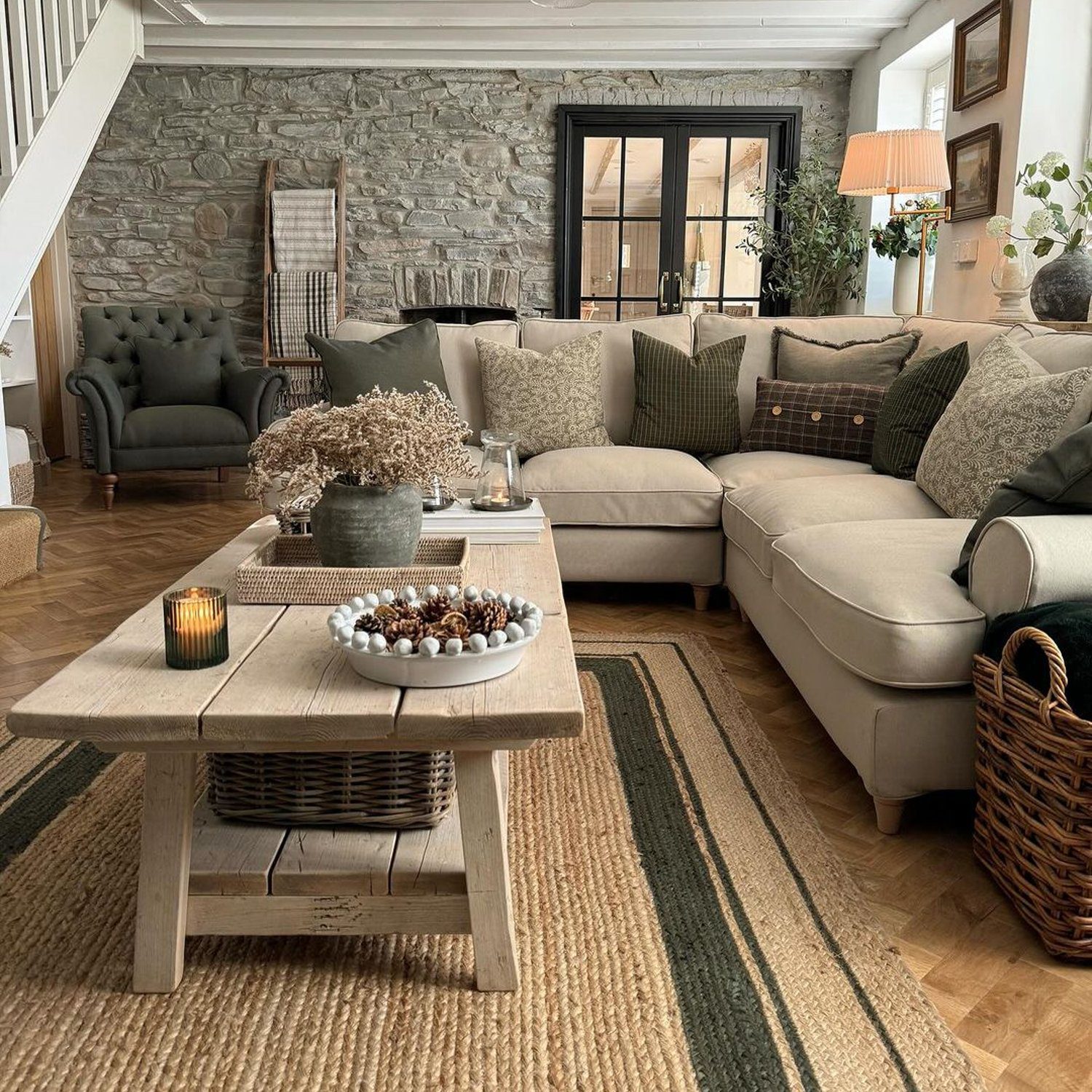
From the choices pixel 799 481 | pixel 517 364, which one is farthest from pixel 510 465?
pixel 517 364

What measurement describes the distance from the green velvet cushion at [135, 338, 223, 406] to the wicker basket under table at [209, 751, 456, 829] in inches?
178

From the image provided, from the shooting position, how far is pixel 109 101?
4.70 metres

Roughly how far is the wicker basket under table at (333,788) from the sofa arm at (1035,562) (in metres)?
1.00

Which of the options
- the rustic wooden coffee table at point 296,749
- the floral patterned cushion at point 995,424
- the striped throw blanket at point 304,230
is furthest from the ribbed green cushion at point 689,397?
the striped throw blanket at point 304,230

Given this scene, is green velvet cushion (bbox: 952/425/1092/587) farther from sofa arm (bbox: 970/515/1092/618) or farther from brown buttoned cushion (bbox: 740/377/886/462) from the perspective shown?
brown buttoned cushion (bbox: 740/377/886/462)

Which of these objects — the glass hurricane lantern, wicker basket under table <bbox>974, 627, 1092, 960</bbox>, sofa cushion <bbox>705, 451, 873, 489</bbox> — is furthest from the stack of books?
sofa cushion <bbox>705, 451, 873, 489</bbox>

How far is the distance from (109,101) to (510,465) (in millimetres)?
3397

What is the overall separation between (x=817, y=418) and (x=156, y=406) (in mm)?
3702

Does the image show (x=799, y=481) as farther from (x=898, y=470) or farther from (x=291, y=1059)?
(x=291, y=1059)

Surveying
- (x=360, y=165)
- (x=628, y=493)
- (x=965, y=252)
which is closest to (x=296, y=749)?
(x=628, y=493)

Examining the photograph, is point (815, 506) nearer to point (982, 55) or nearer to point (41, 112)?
point (982, 55)

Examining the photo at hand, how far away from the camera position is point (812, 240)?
20.9 ft

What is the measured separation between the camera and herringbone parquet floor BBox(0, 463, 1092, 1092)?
1451 mm

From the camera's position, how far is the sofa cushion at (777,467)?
331cm
